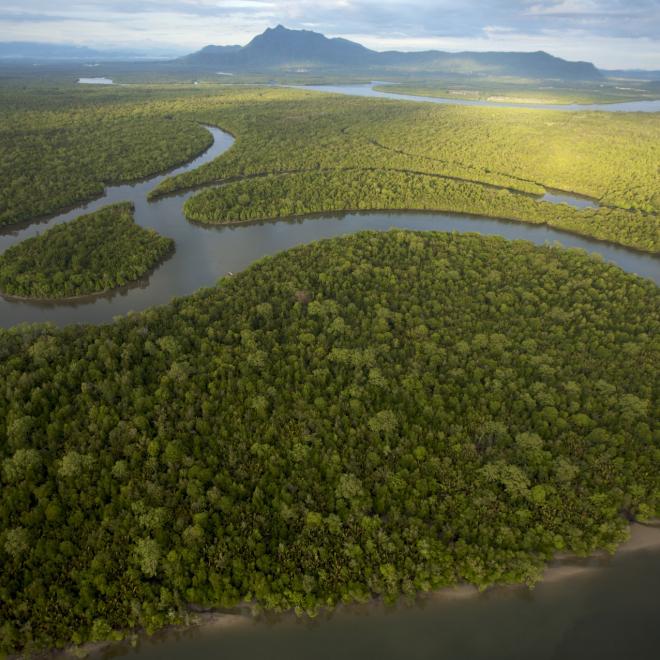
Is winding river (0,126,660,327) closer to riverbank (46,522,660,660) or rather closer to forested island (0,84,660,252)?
forested island (0,84,660,252)

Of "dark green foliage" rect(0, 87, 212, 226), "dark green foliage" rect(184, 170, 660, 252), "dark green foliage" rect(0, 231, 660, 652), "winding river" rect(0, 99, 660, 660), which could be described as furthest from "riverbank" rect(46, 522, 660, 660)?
"dark green foliage" rect(0, 87, 212, 226)

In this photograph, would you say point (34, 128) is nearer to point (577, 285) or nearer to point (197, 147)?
point (197, 147)

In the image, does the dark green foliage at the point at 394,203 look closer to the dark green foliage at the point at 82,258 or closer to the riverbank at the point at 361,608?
the dark green foliage at the point at 82,258

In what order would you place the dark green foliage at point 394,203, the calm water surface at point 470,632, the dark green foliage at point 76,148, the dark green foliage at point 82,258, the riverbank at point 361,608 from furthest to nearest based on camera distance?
the dark green foliage at point 76,148 → the dark green foliage at point 394,203 → the dark green foliage at point 82,258 → the calm water surface at point 470,632 → the riverbank at point 361,608

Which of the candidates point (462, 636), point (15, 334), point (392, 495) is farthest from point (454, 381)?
point (15, 334)

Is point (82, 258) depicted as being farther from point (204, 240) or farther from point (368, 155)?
point (368, 155)

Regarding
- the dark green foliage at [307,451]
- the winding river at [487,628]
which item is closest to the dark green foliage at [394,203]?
the dark green foliage at [307,451]

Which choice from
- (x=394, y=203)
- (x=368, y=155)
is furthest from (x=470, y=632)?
(x=368, y=155)
